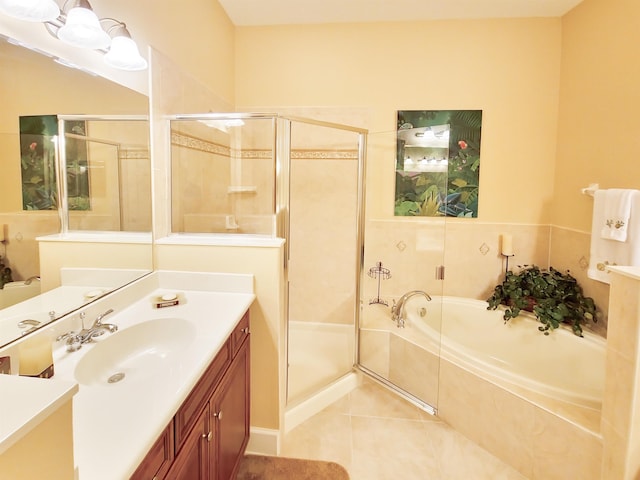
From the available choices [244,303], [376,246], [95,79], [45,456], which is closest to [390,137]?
[376,246]

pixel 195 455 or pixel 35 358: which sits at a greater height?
pixel 35 358

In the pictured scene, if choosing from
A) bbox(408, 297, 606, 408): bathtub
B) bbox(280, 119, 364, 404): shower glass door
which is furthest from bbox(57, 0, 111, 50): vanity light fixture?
bbox(408, 297, 606, 408): bathtub

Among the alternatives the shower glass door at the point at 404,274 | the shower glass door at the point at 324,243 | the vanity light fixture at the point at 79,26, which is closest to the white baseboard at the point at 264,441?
the shower glass door at the point at 324,243

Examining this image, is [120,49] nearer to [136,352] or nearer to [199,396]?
[136,352]

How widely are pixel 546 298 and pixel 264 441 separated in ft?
7.23

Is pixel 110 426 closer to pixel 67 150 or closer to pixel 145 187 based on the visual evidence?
pixel 67 150

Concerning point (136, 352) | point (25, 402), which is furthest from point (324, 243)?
point (25, 402)

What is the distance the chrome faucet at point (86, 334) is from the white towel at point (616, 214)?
9.04ft

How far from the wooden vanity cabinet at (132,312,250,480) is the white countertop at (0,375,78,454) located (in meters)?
0.39

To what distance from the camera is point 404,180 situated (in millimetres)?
2850

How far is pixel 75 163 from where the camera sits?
123 cm

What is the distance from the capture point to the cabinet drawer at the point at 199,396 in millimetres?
952

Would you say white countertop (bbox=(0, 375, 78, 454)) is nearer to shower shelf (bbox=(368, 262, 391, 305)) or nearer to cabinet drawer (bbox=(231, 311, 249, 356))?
cabinet drawer (bbox=(231, 311, 249, 356))

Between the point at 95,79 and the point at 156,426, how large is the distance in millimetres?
1307
